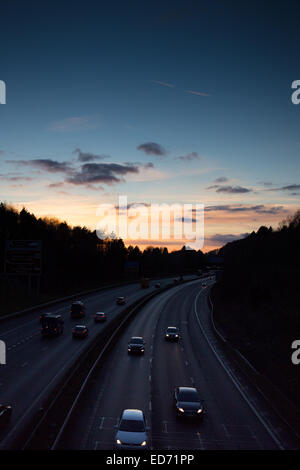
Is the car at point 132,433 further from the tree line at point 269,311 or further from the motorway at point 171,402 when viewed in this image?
the tree line at point 269,311

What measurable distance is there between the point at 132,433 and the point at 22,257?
5606 centimetres

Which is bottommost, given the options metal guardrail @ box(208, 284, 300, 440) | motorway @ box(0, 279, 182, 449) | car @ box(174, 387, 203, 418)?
metal guardrail @ box(208, 284, 300, 440)

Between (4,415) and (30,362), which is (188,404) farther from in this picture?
(30,362)

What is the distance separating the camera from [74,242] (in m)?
177

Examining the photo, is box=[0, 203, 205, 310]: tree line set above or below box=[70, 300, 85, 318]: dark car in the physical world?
above

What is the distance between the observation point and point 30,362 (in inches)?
1475

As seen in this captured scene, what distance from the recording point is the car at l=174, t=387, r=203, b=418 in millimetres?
24609

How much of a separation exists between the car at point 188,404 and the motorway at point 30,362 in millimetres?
9512

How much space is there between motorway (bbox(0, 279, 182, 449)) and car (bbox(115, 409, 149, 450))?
5916mm

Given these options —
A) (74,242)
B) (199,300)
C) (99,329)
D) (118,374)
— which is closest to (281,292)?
(199,300)

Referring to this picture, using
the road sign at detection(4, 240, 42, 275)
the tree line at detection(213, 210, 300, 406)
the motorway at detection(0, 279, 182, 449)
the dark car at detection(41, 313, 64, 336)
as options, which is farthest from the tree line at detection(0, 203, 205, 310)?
the tree line at detection(213, 210, 300, 406)

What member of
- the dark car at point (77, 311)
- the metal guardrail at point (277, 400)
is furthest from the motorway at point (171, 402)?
the dark car at point (77, 311)

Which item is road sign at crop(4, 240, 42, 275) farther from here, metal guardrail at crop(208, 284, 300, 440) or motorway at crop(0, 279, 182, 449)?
metal guardrail at crop(208, 284, 300, 440)

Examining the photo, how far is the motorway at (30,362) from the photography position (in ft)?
84.6
